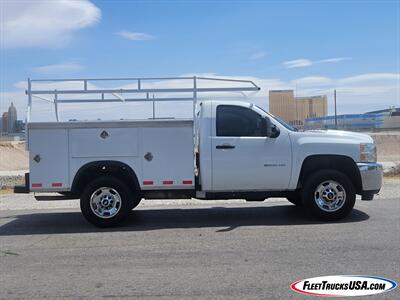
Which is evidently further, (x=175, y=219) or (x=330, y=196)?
(x=175, y=219)

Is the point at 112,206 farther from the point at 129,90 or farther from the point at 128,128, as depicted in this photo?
the point at 129,90

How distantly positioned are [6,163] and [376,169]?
122 feet

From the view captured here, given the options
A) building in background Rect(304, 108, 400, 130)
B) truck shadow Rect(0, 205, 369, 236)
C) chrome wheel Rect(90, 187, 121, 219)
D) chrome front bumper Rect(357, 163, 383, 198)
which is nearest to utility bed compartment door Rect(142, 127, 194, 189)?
chrome wheel Rect(90, 187, 121, 219)

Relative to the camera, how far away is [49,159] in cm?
890

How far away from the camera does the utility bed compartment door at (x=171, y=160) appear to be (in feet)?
29.3

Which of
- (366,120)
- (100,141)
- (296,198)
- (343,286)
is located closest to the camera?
(343,286)

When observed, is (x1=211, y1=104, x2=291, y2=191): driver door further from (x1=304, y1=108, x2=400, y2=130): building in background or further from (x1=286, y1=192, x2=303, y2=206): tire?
→ (x1=304, y1=108, x2=400, y2=130): building in background

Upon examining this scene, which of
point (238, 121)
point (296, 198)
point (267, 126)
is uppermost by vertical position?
point (238, 121)

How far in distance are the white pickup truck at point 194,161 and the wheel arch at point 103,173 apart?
0.02 m

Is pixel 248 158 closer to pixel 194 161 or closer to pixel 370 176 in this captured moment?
pixel 194 161

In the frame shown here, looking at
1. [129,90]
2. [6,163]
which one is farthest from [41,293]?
[6,163]

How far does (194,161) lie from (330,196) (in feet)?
8.30

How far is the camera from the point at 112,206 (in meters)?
8.95

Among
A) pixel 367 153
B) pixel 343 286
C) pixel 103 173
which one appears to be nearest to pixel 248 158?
pixel 367 153
